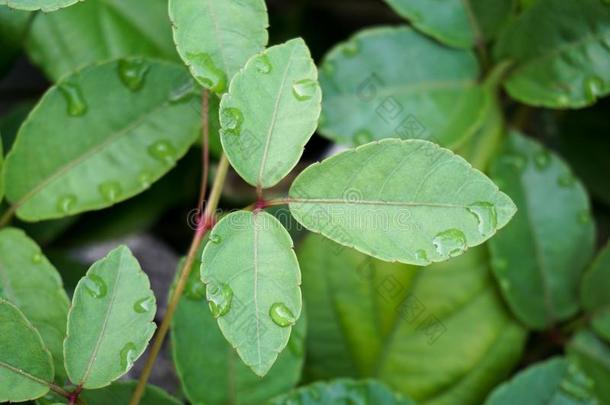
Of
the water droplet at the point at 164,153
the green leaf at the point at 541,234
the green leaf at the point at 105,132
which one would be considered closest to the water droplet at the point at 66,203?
the green leaf at the point at 105,132

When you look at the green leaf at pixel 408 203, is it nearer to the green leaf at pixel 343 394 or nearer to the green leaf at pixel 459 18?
the green leaf at pixel 343 394

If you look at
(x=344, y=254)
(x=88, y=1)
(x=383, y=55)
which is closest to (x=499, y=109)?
(x=383, y=55)

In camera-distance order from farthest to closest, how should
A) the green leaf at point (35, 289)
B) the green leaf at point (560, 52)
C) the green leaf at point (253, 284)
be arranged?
the green leaf at point (560, 52) → the green leaf at point (35, 289) → the green leaf at point (253, 284)

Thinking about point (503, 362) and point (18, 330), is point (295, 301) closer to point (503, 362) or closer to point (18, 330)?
point (18, 330)

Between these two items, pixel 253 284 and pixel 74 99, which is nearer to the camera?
pixel 253 284

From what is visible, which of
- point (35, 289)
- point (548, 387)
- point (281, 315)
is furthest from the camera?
point (548, 387)

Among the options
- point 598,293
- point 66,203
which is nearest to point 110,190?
point 66,203

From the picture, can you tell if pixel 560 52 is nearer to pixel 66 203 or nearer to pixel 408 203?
pixel 408 203
